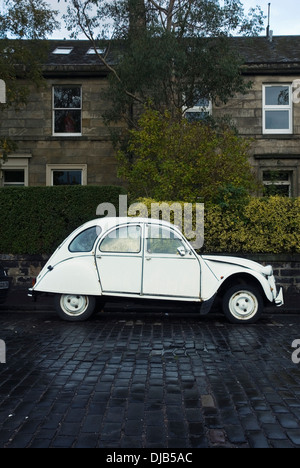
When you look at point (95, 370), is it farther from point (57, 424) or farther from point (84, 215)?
point (84, 215)

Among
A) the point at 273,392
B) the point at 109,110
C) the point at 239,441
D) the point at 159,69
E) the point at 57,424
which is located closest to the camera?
the point at 239,441

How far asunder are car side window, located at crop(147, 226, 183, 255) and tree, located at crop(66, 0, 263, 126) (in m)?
7.81

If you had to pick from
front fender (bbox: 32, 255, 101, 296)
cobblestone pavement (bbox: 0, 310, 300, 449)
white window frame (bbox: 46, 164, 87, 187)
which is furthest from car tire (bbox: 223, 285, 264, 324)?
white window frame (bbox: 46, 164, 87, 187)

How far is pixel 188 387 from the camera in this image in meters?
5.10

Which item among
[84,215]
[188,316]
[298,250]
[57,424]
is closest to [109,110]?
[84,215]

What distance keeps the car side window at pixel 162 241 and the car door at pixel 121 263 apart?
0.64 feet

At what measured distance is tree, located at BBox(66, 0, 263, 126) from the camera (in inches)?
614

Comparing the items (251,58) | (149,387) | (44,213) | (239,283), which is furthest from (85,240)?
(251,58)

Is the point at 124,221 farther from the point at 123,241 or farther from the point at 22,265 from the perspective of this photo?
the point at 22,265

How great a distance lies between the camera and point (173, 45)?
50.8 ft

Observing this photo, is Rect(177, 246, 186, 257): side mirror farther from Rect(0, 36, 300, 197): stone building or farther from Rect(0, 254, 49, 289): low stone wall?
Rect(0, 36, 300, 197): stone building

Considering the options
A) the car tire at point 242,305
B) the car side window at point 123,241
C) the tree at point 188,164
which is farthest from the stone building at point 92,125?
the car tire at point 242,305

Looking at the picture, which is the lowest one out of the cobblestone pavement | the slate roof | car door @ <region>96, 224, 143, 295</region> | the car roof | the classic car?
the cobblestone pavement

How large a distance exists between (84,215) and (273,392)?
897 centimetres
